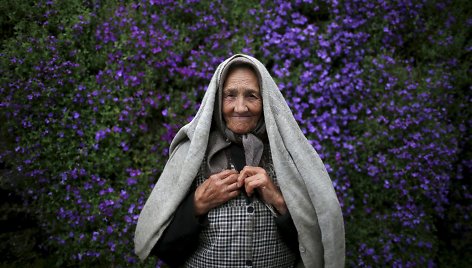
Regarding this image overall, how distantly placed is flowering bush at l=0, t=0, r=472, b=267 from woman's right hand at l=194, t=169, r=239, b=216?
1.66 m

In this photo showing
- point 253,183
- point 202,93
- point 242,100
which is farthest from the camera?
point 202,93

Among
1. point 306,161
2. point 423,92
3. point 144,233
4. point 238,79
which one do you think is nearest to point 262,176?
point 306,161

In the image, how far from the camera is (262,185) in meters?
1.75

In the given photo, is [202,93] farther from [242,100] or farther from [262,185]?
[262,185]

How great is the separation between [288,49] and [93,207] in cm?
247

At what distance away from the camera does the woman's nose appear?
5.96 feet

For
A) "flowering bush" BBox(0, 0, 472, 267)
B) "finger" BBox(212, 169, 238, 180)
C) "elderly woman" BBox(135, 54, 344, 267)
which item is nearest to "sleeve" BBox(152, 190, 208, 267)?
"elderly woman" BBox(135, 54, 344, 267)

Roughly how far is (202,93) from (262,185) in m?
2.27

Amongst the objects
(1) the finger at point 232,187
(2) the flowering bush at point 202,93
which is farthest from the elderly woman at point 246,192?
(2) the flowering bush at point 202,93

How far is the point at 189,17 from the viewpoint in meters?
4.23

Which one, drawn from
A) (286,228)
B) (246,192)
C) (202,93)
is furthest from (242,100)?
(202,93)

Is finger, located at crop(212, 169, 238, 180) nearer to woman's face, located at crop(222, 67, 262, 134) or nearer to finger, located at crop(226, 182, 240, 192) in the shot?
finger, located at crop(226, 182, 240, 192)

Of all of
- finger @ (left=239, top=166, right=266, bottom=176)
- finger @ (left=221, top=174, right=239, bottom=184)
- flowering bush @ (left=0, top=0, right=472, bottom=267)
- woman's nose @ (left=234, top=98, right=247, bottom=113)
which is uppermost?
woman's nose @ (left=234, top=98, right=247, bottom=113)

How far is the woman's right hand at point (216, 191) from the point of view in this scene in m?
1.77
